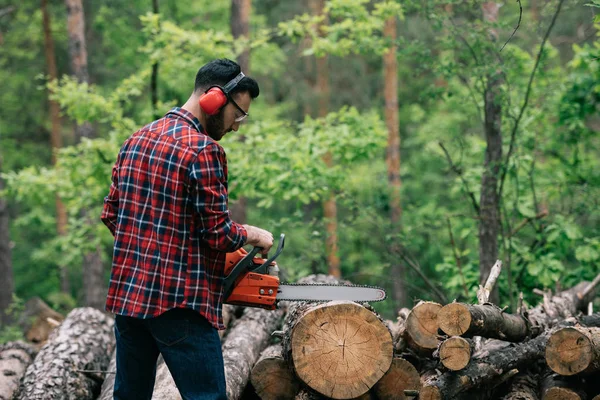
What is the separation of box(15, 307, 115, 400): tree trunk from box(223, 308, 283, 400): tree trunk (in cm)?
112

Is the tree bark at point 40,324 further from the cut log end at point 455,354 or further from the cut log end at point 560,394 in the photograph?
the cut log end at point 560,394

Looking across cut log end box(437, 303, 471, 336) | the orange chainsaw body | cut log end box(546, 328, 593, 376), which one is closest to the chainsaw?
the orange chainsaw body

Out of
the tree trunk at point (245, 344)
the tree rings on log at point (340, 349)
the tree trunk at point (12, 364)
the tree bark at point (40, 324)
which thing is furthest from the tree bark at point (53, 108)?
the tree rings on log at point (340, 349)

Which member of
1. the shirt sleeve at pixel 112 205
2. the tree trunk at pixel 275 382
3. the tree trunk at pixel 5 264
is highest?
the shirt sleeve at pixel 112 205

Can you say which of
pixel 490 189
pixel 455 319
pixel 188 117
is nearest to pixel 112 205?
pixel 188 117

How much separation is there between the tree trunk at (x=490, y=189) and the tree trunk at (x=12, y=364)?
14.8ft

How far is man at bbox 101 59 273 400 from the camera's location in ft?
10.2

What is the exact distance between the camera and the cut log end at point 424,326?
4430 millimetres

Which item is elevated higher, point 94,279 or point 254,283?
point 254,283

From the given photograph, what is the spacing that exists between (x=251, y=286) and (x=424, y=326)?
1.47m

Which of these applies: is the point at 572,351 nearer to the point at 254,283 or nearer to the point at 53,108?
the point at 254,283

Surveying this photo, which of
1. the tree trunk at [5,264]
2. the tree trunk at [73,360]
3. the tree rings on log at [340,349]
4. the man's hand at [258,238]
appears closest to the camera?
the man's hand at [258,238]

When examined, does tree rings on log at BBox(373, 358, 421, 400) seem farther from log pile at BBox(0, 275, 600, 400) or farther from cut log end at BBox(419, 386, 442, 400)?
cut log end at BBox(419, 386, 442, 400)

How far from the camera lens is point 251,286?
Result: 353cm
